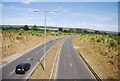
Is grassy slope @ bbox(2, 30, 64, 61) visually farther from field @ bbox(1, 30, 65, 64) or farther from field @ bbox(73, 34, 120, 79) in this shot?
field @ bbox(73, 34, 120, 79)

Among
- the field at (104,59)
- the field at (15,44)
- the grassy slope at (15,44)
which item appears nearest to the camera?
A: the field at (104,59)

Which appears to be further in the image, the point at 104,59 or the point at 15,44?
the point at 15,44

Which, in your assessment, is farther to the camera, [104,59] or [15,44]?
[15,44]

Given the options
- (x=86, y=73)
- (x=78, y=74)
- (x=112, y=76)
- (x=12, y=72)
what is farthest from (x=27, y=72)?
(x=112, y=76)

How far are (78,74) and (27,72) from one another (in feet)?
26.6

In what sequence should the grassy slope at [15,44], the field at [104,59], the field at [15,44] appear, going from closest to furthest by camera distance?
1. the field at [104,59]
2. the field at [15,44]
3. the grassy slope at [15,44]

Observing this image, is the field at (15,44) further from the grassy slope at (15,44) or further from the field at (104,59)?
the field at (104,59)

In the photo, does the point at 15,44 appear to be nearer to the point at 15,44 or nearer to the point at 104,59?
the point at 15,44

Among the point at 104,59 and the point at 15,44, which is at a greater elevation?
the point at 15,44

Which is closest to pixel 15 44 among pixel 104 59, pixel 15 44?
pixel 15 44

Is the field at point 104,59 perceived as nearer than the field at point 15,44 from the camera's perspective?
Yes

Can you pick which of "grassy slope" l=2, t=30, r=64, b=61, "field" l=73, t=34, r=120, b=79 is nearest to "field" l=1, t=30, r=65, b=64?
"grassy slope" l=2, t=30, r=64, b=61

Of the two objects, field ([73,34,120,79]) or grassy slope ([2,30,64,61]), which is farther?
grassy slope ([2,30,64,61])

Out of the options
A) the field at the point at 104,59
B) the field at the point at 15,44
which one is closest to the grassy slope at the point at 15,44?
the field at the point at 15,44
